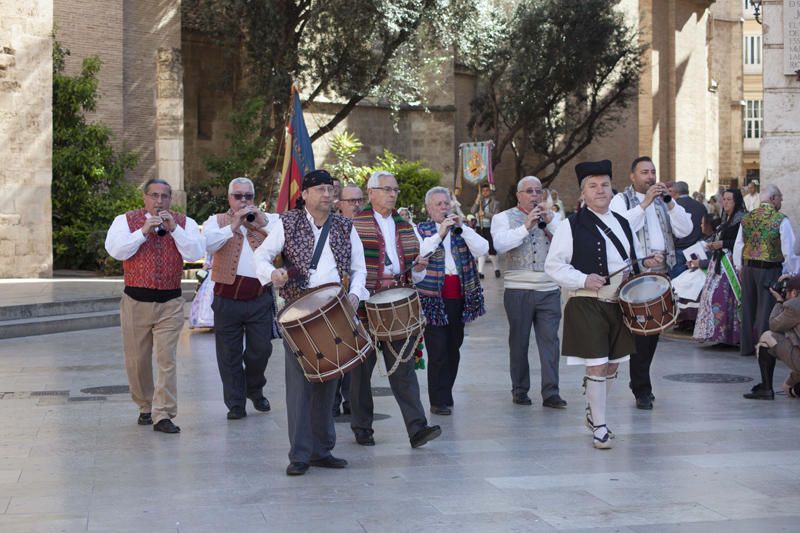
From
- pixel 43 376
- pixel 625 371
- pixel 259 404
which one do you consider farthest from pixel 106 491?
pixel 625 371

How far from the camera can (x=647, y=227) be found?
10.1 meters

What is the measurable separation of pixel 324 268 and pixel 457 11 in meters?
25.9

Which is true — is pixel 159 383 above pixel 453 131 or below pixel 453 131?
below

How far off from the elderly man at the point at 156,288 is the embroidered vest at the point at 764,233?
6.12 meters

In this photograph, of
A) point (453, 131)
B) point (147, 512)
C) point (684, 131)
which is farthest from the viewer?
point (684, 131)

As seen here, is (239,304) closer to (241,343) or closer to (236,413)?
(241,343)

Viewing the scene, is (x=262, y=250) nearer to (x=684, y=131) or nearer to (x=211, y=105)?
(x=211, y=105)

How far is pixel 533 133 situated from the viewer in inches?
1764

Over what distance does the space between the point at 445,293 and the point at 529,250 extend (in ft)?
2.67

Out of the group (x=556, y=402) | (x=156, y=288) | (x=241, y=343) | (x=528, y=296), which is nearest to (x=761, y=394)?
(x=556, y=402)

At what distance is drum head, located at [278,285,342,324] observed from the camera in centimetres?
725

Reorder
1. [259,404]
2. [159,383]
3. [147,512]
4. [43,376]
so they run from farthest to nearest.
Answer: [43,376] < [259,404] < [159,383] < [147,512]

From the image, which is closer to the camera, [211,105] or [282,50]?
[282,50]

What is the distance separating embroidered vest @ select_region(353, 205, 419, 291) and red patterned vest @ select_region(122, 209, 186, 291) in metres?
1.38
